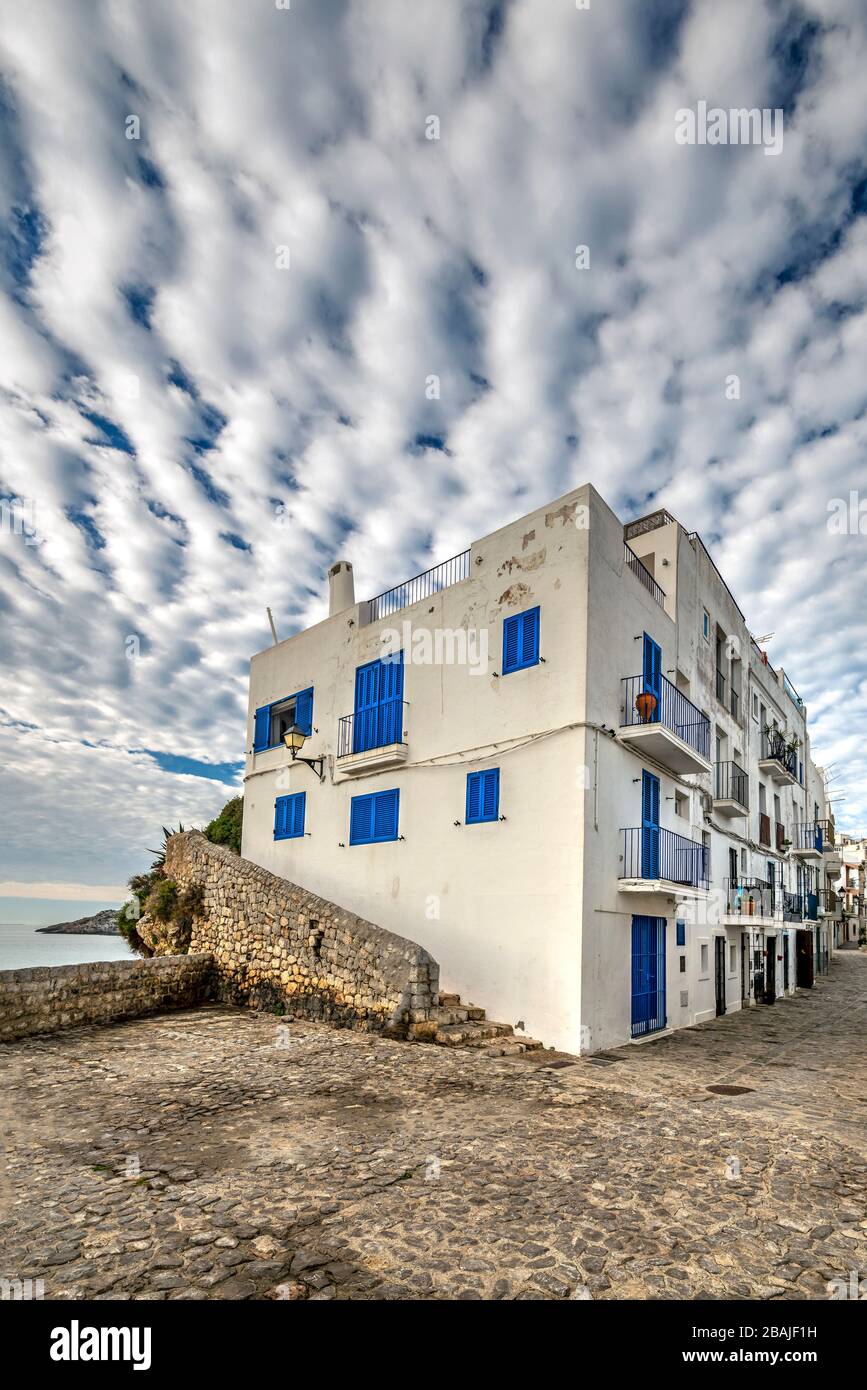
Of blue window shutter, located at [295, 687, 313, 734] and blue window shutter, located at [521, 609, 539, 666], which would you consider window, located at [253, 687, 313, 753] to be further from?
blue window shutter, located at [521, 609, 539, 666]

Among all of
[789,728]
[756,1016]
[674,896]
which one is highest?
[789,728]

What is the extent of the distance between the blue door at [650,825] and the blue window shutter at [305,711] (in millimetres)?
7751

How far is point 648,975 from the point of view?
12891 mm

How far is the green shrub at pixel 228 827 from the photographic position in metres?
22.4

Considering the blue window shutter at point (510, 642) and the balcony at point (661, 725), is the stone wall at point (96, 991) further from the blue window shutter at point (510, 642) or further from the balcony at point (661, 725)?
the balcony at point (661, 725)

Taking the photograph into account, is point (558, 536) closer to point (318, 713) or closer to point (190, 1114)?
point (318, 713)

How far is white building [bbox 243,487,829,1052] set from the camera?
11.4 m

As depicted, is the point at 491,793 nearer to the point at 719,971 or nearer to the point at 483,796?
the point at 483,796

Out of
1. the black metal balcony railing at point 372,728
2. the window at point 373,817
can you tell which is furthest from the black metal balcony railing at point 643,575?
the window at point 373,817

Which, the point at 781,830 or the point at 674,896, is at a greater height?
the point at 781,830

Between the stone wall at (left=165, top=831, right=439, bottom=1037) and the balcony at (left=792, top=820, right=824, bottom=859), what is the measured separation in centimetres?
2149

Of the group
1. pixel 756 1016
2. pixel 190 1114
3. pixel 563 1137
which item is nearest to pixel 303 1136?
pixel 190 1114

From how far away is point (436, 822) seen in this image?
526 inches

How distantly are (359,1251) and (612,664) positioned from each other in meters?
9.68
